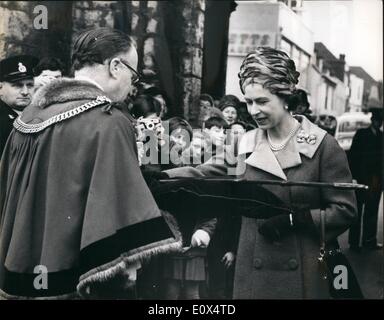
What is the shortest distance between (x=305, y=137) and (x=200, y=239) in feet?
2.85

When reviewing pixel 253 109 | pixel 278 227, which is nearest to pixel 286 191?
pixel 278 227

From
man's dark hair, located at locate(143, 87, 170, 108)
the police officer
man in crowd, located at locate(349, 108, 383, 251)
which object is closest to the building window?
man in crowd, located at locate(349, 108, 383, 251)

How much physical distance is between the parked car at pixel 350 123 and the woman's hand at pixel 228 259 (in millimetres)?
965

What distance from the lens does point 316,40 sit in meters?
3.72

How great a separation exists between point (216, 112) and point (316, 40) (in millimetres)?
760

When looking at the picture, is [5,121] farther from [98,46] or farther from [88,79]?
[98,46]

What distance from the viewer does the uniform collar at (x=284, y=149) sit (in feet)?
11.5

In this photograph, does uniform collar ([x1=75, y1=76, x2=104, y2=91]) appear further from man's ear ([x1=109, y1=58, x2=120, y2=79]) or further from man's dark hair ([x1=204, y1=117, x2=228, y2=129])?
man's dark hair ([x1=204, y1=117, x2=228, y2=129])

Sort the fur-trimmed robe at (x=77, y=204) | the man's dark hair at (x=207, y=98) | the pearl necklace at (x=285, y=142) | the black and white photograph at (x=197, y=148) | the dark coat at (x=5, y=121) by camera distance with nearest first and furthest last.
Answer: the fur-trimmed robe at (x=77, y=204)
the black and white photograph at (x=197, y=148)
the pearl necklace at (x=285, y=142)
the dark coat at (x=5, y=121)
the man's dark hair at (x=207, y=98)

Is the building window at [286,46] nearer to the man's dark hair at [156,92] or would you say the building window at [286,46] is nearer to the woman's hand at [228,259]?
the man's dark hair at [156,92]

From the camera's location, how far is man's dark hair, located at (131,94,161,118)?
3.62 metres

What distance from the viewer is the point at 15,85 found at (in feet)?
12.3

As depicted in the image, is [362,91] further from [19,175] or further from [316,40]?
[19,175]

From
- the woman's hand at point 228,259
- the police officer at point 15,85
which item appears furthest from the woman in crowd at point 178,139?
the police officer at point 15,85
